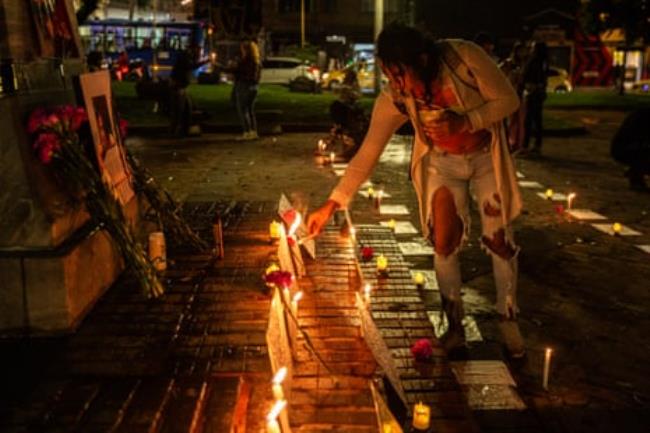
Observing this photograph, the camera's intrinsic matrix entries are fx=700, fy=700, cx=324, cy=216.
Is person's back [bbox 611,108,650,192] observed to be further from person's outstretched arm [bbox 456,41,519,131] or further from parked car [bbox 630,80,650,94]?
parked car [bbox 630,80,650,94]

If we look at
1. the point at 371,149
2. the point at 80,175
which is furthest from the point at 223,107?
the point at 80,175

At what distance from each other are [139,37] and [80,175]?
4253cm

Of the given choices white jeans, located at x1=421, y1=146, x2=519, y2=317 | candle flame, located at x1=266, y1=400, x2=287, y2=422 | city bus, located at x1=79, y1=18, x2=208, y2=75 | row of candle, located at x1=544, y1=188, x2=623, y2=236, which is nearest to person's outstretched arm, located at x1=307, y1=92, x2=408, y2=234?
white jeans, located at x1=421, y1=146, x2=519, y2=317

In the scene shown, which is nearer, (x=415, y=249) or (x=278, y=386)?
(x=278, y=386)

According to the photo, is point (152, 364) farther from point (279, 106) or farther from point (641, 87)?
point (641, 87)

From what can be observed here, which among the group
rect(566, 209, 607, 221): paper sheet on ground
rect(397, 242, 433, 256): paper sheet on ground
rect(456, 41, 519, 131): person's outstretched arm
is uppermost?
rect(456, 41, 519, 131): person's outstretched arm

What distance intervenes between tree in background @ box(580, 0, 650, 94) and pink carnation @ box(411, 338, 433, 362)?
33.5m

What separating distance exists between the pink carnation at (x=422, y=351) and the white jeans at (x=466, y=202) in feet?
2.25

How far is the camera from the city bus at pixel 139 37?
42.7 m

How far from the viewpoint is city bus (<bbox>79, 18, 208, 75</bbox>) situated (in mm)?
42719

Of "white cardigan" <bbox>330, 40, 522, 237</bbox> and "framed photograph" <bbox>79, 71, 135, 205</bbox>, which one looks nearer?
"white cardigan" <bbox>330, 40, 522, 237</bbox>

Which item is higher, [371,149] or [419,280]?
[371,149]

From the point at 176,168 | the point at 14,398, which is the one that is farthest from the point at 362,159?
the point at 176,168

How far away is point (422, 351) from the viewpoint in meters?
3.74
